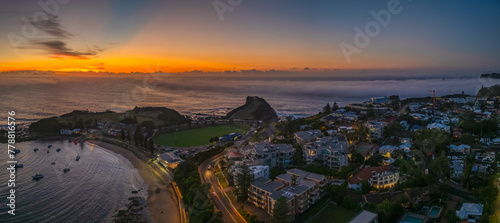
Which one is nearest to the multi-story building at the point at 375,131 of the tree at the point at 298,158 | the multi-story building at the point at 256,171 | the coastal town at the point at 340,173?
the coastal town at the point at 340,173

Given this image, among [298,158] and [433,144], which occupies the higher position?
[433,144]

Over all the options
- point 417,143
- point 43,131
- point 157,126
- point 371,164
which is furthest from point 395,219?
point 43,131

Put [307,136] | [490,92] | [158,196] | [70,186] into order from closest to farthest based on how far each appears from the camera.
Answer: [158,196], [70,186], [307,136], [490,92]

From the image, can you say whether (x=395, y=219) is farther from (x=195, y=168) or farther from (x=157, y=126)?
(x=157, y=126)

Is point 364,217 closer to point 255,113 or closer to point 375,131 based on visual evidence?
point 375,131

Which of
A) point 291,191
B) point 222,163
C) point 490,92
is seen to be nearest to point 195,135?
point 222,163

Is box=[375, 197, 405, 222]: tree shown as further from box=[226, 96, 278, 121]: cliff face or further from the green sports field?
box=[226, 96, 278, 121]: cliff face

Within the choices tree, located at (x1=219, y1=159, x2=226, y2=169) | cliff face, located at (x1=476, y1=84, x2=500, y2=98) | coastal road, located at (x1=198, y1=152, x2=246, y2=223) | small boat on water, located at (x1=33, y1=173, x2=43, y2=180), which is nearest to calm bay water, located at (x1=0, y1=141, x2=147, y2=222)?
small boat on water, located at (x1=33, y1=173, x2=43, y2=180)
